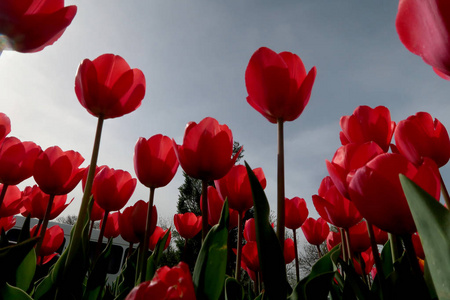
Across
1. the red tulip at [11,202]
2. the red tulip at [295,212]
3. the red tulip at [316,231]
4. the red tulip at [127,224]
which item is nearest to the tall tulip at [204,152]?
the red tulip at [127,224]

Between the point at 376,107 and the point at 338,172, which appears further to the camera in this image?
the point at 376,107

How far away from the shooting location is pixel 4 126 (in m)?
0.99

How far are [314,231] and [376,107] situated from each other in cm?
122

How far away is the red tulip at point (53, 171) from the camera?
1.16 m

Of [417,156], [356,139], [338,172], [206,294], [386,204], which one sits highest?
[356,139]

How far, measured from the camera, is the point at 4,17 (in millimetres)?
629

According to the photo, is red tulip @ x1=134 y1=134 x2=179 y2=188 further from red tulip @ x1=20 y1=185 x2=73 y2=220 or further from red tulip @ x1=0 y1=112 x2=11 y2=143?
red tulip @ x1=20 y1=185 x2=73 y2=220

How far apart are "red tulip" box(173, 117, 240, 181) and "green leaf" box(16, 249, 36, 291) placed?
475 mm

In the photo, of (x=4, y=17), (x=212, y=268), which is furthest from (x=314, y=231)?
(x=4, y=17)

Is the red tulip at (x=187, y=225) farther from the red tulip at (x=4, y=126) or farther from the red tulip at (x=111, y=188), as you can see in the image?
the red tulip at (x=4, y=126)

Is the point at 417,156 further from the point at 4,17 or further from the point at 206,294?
the point at 4,17

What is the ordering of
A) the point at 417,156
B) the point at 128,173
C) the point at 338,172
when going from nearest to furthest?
the point at 338,172
the point at 417,156
the point at 128,173

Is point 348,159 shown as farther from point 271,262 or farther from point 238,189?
point 238,189

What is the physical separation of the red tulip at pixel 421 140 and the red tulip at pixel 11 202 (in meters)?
1.66
